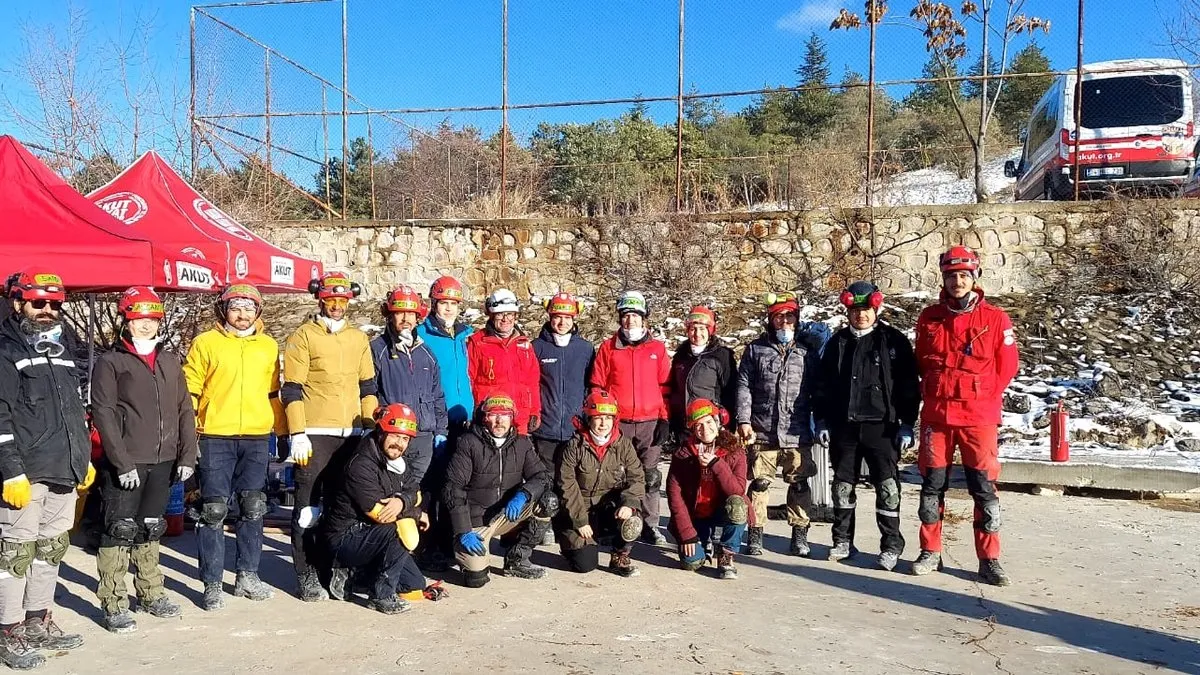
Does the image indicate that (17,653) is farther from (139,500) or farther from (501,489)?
(501,489)

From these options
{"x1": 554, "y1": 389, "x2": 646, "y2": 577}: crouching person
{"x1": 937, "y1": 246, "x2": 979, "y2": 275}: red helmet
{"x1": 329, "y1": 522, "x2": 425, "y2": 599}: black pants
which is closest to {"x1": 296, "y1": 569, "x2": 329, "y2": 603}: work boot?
{"x1": 329, "y1": 522, "x2": 425, "y2": 599}: black pants

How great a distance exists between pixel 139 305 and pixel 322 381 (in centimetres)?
107

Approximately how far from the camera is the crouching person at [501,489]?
229 inches

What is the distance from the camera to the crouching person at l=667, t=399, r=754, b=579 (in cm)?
597

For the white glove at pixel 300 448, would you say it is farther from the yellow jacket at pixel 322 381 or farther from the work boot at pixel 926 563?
the work boot at pixel 926 563

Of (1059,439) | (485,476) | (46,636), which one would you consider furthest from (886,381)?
(46,636)

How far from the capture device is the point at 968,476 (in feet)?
19.4

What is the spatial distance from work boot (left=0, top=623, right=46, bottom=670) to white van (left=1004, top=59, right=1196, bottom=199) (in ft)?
44.2

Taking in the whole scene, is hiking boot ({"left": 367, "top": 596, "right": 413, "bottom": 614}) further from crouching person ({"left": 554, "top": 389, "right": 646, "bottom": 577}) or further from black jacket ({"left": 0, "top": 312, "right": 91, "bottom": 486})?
black jacket ({"left": 0, "top": 312, "right": 91, "bottom": 486})

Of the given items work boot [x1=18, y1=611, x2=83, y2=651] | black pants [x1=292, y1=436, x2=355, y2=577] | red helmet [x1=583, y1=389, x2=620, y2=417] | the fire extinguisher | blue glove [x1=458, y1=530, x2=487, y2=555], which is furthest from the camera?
the fire extinguisher

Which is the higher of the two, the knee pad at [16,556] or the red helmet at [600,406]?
the red helmet at [600,406]

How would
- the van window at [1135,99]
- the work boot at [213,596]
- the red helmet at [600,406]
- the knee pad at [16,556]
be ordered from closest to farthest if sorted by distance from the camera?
the knee pad at [16,556], the work boot at [213,596], the red helmet at [600,406], the van window at [1135,99]

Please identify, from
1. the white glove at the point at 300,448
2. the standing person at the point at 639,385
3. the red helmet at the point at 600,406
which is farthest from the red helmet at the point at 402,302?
the standing person at the point at 639,385

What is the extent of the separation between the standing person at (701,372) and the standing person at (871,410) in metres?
0.76
